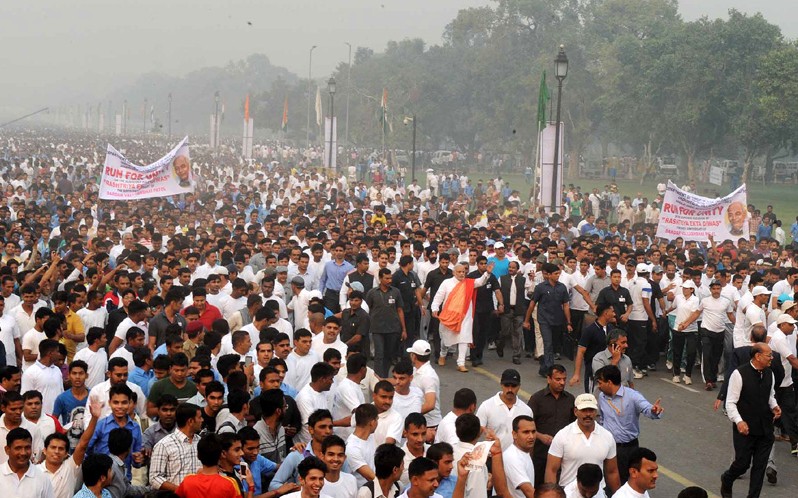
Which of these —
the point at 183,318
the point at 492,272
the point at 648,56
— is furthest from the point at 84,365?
the point at 648,56

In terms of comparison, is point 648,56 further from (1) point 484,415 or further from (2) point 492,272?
(1) point 484,415

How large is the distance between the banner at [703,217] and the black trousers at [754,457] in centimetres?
1021

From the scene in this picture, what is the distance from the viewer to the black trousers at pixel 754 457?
906cm

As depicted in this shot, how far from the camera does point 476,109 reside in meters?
72.8

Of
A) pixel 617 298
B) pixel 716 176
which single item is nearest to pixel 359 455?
pixel 617 298

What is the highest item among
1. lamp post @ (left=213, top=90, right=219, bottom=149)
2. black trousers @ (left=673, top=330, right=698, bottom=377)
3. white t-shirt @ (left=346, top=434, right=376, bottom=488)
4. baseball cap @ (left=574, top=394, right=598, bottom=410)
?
lamp post @ (left=213, top=90, right=219, bottom=149)

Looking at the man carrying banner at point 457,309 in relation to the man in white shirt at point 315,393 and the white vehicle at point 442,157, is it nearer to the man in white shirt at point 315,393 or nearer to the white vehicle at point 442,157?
the man in white shirt at point 315,393

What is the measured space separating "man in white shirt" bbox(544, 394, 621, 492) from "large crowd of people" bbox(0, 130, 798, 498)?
0.05 feet

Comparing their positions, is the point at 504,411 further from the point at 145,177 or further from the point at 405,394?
the point at 145,177

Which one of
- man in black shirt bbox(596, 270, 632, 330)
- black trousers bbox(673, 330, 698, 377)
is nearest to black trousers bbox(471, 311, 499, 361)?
man in black shirt bbox(596, 270, 632, 330)

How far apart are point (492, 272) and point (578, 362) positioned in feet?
15.1

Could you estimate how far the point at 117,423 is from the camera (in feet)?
24.3

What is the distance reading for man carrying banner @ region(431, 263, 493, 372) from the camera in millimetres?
14033

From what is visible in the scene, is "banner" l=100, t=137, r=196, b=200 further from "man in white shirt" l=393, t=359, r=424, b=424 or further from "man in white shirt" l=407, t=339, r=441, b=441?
"man in white shirt" l=393, t=359, r=424, b=424
